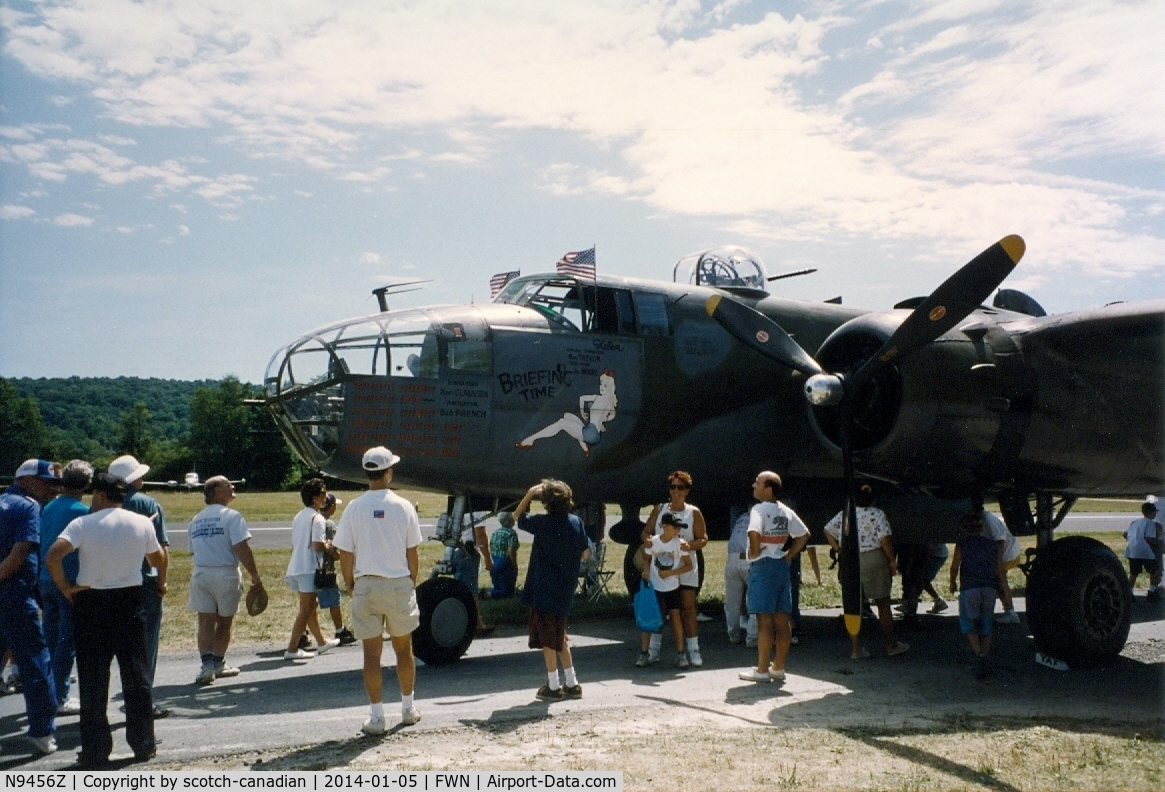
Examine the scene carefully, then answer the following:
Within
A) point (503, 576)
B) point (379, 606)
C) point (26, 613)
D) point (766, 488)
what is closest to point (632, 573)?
point (503, 576)

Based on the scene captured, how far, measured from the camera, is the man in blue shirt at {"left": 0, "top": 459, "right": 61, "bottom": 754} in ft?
21.3

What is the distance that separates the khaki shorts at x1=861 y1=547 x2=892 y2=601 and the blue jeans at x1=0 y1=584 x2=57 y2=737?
7686 mm

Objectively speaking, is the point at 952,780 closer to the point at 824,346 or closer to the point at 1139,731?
the point at 1139,731

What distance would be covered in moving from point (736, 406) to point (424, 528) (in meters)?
23.7

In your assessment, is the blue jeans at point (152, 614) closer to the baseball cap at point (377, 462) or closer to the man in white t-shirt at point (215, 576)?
the man in white t-shirt at point (215, 576)

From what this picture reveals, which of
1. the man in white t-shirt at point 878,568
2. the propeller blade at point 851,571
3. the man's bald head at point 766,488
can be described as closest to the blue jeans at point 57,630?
the man's bald head at point 766,488

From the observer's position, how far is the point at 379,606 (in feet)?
22.3

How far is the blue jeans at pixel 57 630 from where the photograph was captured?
24.0 feet

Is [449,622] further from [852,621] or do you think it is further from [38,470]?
[852,621]

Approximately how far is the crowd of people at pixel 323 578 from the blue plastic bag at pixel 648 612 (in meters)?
0.11

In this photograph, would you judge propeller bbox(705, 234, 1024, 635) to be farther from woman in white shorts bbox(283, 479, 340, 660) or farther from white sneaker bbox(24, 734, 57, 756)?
white sneaker bbox(24, 734, 57, 756)

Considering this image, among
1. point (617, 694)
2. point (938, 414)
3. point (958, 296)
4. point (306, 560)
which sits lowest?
point (617, 694)

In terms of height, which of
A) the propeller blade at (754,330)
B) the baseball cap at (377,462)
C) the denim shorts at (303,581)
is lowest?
the denim shorts at (303,581)

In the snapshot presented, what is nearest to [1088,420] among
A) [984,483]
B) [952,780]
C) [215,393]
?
[984,483]
